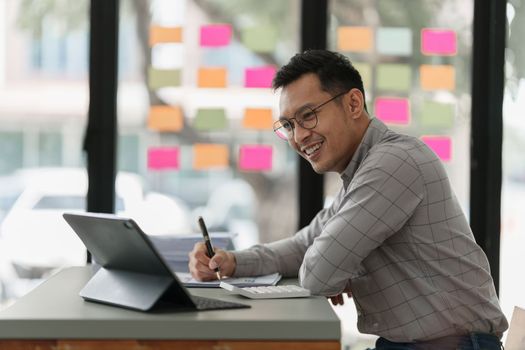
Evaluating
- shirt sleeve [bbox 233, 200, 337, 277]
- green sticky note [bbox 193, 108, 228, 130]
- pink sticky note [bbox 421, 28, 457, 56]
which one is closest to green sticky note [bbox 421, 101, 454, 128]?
pink sticky note [bbox 421, 28, 457, 56]

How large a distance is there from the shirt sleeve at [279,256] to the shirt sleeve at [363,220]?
1.00 ft

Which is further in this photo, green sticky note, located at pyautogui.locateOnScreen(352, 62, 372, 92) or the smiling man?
green sticky note, located at pyautogui.locateOnScreen(352, 62, 372, 92)

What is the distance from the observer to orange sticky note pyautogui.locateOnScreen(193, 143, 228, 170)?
11.9ft

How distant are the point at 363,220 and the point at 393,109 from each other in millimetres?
1740

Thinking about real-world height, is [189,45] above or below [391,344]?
above

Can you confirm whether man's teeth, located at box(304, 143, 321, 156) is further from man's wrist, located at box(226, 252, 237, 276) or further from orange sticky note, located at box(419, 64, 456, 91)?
orange sticky note, located at box(419, 64, 456, 91)

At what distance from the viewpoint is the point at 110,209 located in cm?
362

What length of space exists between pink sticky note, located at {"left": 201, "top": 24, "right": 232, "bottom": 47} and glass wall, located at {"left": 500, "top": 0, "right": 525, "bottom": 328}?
118cm

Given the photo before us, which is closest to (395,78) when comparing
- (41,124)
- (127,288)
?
(41,124)

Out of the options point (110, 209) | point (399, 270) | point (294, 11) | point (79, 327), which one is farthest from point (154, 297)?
point (294, 11)

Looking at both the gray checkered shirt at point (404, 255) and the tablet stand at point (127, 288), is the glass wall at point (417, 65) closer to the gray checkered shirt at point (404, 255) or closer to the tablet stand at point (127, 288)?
the gray checkered shirt at point (404, 255)

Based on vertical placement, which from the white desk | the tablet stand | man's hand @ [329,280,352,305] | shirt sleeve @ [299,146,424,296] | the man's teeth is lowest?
man's hand @ [329,280,352,305]

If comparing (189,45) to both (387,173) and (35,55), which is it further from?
(387,173)

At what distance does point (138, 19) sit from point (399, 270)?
1.99 m
